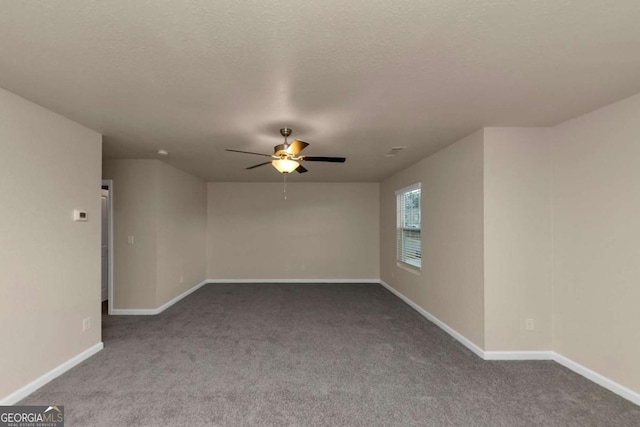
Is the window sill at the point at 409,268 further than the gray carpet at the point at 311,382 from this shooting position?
Yes

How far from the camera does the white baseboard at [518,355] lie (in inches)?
116

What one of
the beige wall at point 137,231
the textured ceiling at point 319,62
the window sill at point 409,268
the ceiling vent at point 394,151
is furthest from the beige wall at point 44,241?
the window sill at point 409,268

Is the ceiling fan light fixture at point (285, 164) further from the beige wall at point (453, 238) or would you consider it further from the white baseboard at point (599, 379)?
the white baseboard at point (599, 379)

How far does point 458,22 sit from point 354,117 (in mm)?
1324

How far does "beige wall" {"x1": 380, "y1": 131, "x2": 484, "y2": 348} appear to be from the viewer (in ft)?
10.2

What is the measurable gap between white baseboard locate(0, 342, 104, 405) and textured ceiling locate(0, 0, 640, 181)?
7.62ft

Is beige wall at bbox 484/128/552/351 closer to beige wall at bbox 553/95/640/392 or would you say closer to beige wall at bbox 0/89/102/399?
beige wall at bbox 553/95/640/392

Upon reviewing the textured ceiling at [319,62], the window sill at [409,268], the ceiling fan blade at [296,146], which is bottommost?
Answer: the window sill at [409,268]

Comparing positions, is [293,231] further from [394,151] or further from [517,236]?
[517,236]

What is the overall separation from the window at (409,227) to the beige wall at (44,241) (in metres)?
4.40

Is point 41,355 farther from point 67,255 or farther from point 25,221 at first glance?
point 25,221

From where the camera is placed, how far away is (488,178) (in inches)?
118

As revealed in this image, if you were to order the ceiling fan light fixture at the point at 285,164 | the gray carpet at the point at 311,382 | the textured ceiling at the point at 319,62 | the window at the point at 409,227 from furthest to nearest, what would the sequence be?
the window at the point at 409,227 → the ceiling fan light fixture at the point at 285,164 → the gray carpet at the point at 311,382 → the textured ceiling at the point at 319,62

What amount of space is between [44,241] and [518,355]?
183 inches
